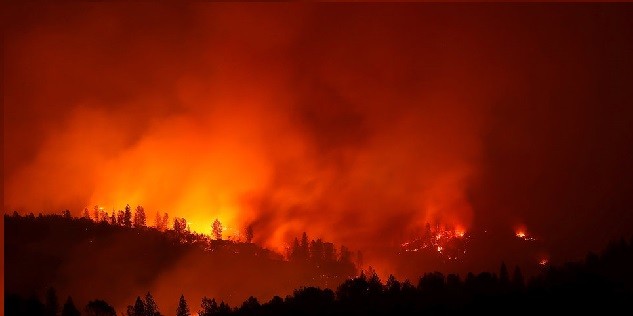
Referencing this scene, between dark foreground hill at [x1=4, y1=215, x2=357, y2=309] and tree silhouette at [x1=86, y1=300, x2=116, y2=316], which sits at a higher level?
dark foreground hill at [x1=4, y1=215, x2=357, y2=309]

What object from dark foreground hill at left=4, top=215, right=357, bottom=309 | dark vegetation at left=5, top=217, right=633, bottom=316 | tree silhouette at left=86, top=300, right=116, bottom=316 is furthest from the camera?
dark foreground hill at left=4, top=215, right=357, bottom=309

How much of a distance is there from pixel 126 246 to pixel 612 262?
62.5m

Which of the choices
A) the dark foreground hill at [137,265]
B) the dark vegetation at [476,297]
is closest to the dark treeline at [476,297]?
the dark vegetation at [476,297]

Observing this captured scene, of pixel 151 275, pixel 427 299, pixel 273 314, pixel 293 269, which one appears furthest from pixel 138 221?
pixel 427 299

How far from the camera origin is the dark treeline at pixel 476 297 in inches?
1608

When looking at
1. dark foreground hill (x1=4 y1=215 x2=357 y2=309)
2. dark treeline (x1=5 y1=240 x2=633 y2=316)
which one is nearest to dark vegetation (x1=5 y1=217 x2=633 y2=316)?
dark treeline (x1=5 y1=240 x2=633 y2=316)

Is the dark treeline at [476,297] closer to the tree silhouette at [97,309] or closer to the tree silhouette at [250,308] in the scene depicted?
the tree silhouette at [250,308]

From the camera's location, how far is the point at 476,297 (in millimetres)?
47469

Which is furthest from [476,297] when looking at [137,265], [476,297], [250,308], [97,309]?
[137,265]

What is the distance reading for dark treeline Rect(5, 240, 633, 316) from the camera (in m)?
40.8

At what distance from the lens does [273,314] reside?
52500 millimetres

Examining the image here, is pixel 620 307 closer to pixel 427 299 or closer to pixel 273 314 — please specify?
pixel 427 299

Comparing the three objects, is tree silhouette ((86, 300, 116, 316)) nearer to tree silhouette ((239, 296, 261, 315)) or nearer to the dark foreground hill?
the dark foreground hill

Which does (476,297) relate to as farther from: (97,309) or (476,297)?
(97,309)
